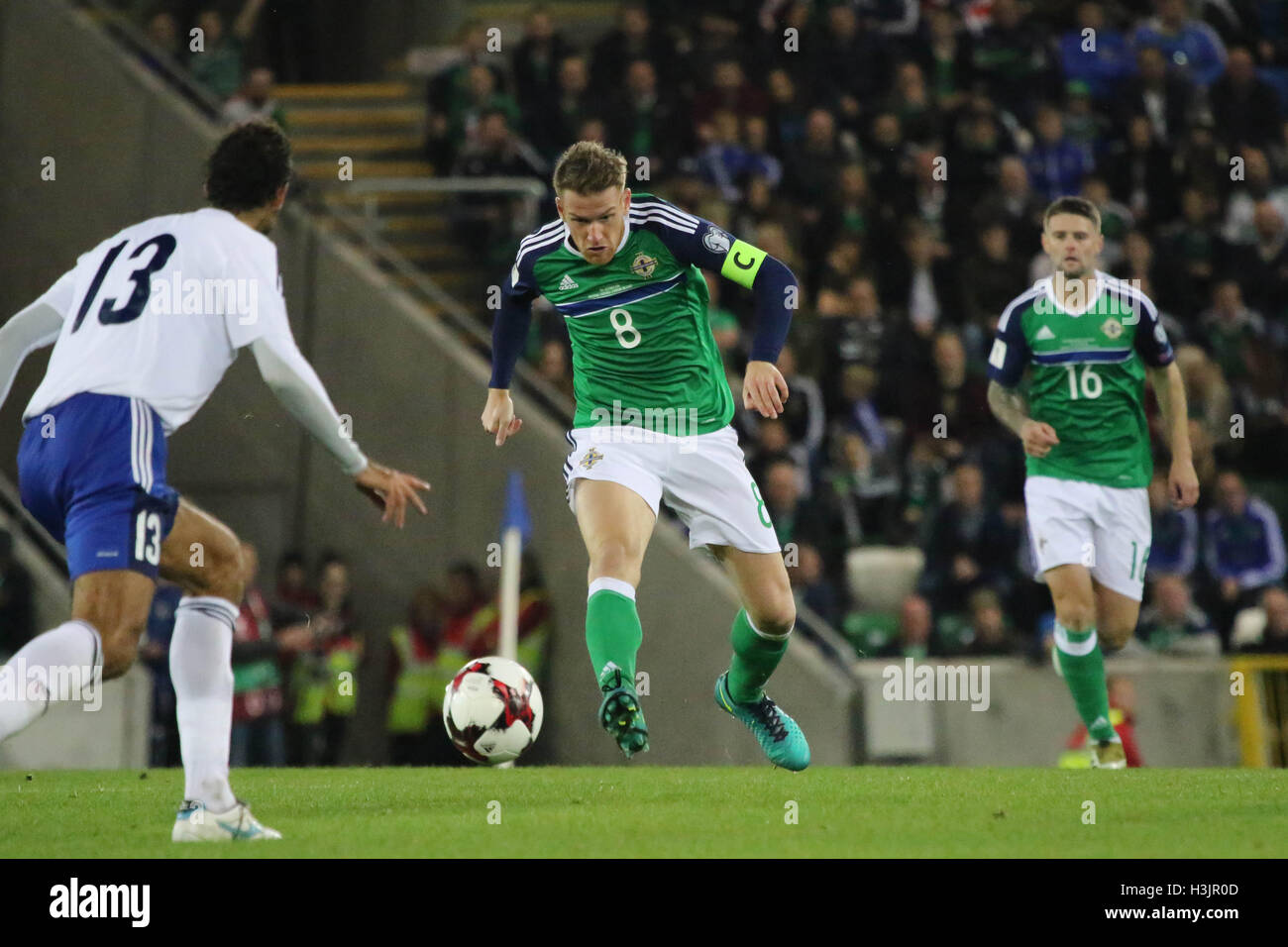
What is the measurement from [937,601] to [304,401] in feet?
26.7

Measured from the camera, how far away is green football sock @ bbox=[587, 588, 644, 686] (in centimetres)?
660

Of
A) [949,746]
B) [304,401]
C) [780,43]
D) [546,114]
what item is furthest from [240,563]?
[780,43]

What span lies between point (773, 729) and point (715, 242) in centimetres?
218

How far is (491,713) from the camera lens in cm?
765

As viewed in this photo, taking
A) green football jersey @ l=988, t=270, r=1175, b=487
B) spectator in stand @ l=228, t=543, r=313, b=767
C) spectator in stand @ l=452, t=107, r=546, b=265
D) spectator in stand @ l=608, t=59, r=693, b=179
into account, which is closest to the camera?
green football jersey @ l=988, t=270, r=1175, b=487

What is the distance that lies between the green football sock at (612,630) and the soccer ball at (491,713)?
102 cm

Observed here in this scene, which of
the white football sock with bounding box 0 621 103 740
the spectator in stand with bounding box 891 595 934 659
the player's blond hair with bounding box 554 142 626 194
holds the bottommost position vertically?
the white football sock with bounding box 0 621 103 740

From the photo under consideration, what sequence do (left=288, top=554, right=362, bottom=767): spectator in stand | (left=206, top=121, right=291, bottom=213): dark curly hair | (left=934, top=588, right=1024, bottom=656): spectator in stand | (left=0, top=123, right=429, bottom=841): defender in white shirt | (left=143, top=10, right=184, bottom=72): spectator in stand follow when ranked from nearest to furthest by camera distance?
(left=0, top=123, right=429, bottom=841): defender in white shirt → (left=206, top=121, right=291, bottom=213): dark curly hair → (left=934, top=588, right=1024, bottom=656): spectator in stand → (left=288, top=554, right=362, bottom=767): spectator in stand → (left=143, top=10, right=184, bottom=72): spectator in stand

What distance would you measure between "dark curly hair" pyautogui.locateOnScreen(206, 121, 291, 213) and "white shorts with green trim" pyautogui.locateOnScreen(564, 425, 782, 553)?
181 centimetres

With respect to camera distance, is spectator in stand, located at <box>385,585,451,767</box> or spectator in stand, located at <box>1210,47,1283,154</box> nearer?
spectator in stand, located at <box>385,585,451,767</box>

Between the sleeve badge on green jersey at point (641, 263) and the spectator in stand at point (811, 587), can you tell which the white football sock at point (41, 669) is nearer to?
the sleeve badge on green jersey at point (641, 263)

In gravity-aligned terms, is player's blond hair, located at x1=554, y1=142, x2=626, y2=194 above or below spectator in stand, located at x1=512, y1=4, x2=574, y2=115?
below

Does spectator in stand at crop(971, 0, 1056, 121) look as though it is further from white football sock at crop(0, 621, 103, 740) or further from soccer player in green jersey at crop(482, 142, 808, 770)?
white football sock at crop(0, 621, 103, 740)

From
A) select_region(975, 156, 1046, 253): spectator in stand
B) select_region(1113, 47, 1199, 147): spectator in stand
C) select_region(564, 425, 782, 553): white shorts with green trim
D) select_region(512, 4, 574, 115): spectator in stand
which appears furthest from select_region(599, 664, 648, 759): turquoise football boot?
select_region(1113, 47, 1199, 147): spectator in stand
